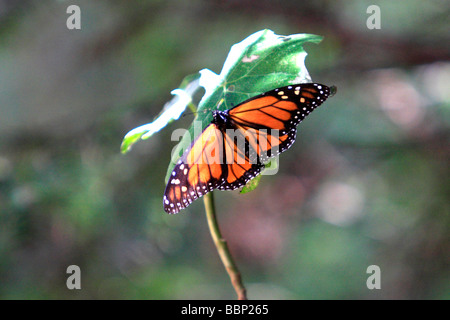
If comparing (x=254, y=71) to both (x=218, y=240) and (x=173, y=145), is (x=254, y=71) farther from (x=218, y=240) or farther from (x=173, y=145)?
(x=173, y=145)

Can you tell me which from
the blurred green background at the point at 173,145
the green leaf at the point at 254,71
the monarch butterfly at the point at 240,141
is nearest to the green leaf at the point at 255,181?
the monarch butterfly at the point at 240,141

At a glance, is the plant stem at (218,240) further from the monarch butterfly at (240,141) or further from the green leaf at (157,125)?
the green leaf at (157,125)

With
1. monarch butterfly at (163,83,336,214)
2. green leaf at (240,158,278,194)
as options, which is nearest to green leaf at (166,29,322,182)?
monarch butterfly at (163,83,336,214)

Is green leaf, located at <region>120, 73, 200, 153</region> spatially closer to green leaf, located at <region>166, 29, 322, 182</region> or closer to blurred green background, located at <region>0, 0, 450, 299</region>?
green leaf, located at <region>166, 29, 322, 182</region>

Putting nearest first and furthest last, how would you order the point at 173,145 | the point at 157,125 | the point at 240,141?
the point at 157,125 < the point at 240,141 < the point at 173,145

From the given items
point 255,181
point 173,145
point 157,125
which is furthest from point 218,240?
point 173,145

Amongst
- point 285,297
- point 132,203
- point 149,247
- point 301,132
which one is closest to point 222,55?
point 301,132

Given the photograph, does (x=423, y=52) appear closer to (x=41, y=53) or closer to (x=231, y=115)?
(x=231, y=115)
